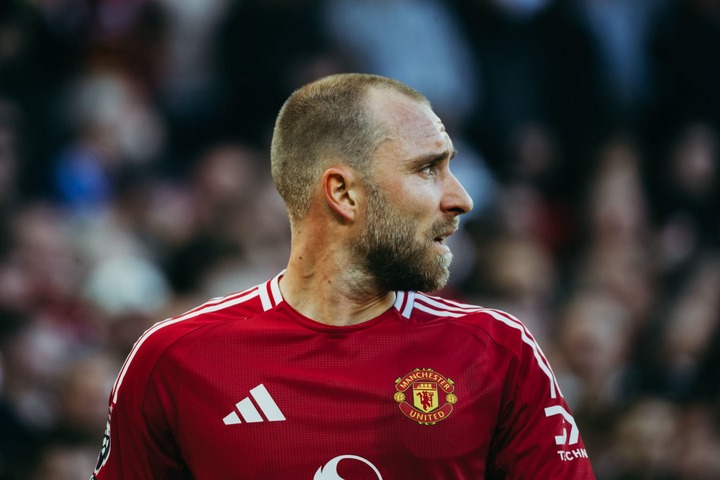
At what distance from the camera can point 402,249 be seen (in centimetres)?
339

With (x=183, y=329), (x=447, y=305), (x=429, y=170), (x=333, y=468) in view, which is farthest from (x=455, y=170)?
(x=333, y=468)

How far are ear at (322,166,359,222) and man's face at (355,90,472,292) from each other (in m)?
0.05

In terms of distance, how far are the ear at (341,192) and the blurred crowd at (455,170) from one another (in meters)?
3.21

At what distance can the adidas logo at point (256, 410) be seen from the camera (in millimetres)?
3369

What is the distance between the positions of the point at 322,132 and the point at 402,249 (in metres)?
0.41

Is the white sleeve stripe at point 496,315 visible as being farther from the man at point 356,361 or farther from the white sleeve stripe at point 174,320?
the white sleeve stripe at point 174,320

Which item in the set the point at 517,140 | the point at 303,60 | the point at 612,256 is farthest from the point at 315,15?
the point at 612,256

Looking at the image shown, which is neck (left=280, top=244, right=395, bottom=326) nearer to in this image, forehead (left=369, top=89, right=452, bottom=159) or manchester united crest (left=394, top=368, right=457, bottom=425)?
manchester united crest (left=394, top=368, right=457, bottom=425)

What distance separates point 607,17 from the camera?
9.92 m

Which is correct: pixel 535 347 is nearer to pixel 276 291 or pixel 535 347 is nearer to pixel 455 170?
pixel 276 291

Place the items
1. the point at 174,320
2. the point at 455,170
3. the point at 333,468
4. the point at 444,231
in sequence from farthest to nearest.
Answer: the point at 455,170, the point at 174,320, the point at 444,231, the point at 333,468

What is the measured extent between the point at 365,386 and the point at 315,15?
6.51 m

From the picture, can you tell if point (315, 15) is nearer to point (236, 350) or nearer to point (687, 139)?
point (687, 139)

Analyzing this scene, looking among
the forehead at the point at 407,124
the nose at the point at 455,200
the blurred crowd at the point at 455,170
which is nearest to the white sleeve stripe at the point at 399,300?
the nose at the point at 455,200
